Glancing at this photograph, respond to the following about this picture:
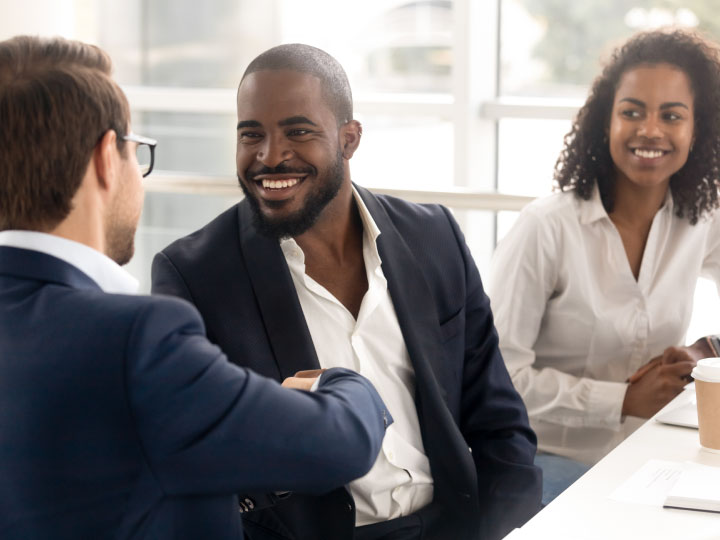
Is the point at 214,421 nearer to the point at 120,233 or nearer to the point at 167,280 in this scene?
the point at 120,233

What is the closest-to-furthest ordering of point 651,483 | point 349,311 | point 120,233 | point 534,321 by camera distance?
point 120,233
point 651,483
point 349,311
point 534,321

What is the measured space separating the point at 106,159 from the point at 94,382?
263 millimetres

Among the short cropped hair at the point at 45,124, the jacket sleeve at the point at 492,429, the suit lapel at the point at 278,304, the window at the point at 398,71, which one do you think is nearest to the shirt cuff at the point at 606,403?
the jacket sleeve at the point at 492,429

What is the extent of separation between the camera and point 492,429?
1.97 metres

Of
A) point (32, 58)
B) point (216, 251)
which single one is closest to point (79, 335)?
point (32, 58)

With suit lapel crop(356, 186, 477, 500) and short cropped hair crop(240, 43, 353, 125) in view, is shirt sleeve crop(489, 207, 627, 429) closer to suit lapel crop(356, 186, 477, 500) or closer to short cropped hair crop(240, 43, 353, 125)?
suit lapel crop(356, 186, 477, 500)

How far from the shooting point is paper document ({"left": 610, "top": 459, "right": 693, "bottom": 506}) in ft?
4.94

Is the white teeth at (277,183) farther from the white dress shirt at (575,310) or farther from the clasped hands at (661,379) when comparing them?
the clasped hands at (661,379)

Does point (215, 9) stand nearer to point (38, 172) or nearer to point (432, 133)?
point (432, 133)

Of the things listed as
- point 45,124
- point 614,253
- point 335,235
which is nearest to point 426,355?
point 335,235

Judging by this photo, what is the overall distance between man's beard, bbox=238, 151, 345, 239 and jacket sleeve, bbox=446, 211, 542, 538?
28 centimetres

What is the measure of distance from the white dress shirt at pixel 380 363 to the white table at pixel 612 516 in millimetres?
348

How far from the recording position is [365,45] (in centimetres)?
515

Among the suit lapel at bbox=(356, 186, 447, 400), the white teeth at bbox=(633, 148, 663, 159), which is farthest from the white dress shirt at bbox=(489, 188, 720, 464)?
the suit lapel at bbox=(356, 186, 447, 400)
